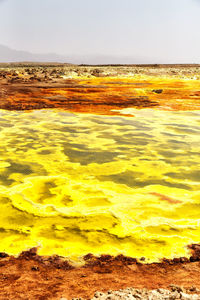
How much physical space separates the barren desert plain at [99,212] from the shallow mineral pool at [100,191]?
2cm

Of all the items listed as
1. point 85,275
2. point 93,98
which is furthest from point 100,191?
point 93,98

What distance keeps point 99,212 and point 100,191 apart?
0.90m

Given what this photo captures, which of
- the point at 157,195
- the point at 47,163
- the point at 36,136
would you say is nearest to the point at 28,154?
the point at 47,163

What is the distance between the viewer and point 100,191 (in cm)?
610

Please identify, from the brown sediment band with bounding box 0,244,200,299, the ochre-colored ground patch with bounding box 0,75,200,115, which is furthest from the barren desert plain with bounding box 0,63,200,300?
the ochre-colored ground patch with bounding box 0,75,200,115

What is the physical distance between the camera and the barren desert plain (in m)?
3.39

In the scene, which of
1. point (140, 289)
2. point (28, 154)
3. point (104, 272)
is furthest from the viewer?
point (28, 154)

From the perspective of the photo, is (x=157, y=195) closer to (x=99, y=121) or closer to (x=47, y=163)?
(x=47, y=163)

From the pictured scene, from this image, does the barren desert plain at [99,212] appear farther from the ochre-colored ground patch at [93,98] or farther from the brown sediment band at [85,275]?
the ochre-colored ground patch at [93,98]

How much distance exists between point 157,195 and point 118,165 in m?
2.03

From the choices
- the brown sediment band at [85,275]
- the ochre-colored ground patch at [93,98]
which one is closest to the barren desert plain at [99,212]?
the brown sediment band at [85,275]

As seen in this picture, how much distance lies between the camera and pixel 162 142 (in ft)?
33.1

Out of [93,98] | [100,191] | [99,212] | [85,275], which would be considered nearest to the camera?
[85,275]

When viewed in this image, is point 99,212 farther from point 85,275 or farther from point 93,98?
point 93,98
